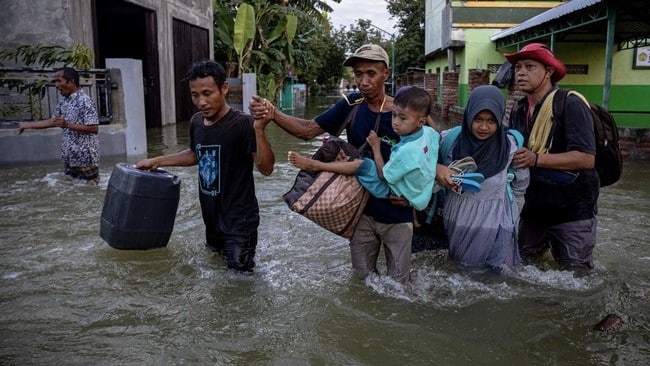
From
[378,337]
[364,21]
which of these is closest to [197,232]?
[378,337]

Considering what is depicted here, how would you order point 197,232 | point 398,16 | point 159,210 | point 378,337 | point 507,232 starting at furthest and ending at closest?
point 398,16
point 197,232
point 159,210
point 507,232
point 378,337

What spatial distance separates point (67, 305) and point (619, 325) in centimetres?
357

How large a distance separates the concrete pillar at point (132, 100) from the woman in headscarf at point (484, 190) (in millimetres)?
7642

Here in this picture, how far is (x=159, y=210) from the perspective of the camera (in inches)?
163

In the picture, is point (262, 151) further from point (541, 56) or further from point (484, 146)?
point (541, 56)

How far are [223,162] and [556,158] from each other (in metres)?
2.15

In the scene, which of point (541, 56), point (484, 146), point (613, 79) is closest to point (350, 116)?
point (484, 146)

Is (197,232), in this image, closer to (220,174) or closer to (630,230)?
(220,174)

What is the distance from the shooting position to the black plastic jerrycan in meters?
4.05

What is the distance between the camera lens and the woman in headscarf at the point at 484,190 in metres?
3.58

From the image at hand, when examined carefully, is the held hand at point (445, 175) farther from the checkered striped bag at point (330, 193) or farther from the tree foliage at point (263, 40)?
the tree foliage at point (263, 40)

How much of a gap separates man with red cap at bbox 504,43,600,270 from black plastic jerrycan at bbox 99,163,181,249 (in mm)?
2395

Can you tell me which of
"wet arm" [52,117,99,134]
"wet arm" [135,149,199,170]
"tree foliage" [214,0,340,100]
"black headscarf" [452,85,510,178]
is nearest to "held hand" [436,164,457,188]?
"black headscarf" [452,85,510,178]

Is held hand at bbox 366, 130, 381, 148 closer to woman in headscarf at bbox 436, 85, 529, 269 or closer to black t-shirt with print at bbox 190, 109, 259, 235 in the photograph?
woman in headscarf at bbox 436, 85, 529, 269
